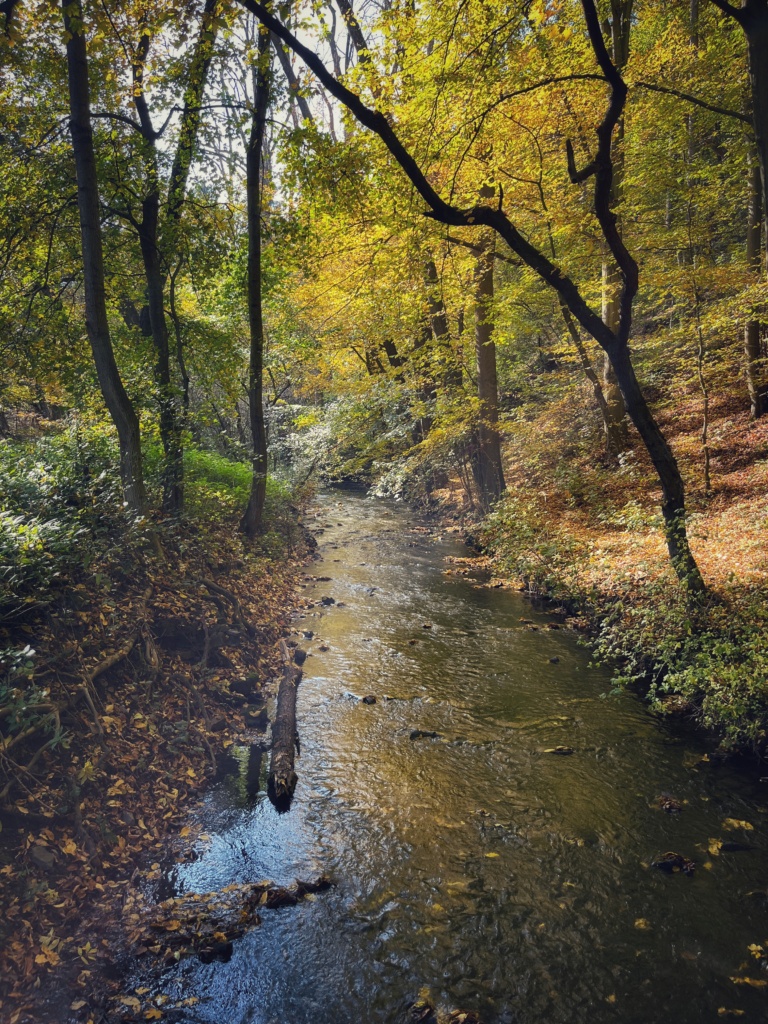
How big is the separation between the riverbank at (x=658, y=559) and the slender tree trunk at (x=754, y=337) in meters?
0.57

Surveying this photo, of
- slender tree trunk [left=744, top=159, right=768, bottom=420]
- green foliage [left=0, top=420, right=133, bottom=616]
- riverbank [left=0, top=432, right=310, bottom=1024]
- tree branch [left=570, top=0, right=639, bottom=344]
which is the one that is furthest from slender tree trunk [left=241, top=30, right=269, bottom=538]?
slender tree trunk [left=744, top=159, right=768, bottom=420]

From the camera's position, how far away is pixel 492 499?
15.2m

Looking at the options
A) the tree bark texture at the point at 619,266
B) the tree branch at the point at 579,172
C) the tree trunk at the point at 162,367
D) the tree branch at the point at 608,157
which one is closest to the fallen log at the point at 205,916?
the tree bark texture at the point at 619,266

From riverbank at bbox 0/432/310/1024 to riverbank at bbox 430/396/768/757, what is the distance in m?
5.21

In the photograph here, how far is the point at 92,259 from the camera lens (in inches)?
294

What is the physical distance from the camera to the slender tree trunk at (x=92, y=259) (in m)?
7.23

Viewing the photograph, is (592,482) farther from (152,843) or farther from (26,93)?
(26,93)

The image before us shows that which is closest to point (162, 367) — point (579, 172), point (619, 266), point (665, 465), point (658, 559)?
point (579, 172)

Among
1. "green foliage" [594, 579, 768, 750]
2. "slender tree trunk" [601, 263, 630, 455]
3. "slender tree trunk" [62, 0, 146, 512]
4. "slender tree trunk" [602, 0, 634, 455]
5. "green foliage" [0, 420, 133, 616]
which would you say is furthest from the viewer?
"slender tree trunk" [601, 263, 630, 455]

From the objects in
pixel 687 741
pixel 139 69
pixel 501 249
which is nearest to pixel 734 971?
pixel 687 741

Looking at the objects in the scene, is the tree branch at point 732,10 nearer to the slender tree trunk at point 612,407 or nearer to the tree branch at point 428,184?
the tree branch at point 428,184

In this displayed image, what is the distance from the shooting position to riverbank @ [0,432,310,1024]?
3.89m

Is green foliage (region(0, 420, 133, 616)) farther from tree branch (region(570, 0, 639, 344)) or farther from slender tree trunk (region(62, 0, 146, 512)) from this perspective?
tree branch (region(570, 0, 639, 344))

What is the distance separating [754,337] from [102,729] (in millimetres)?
13839
